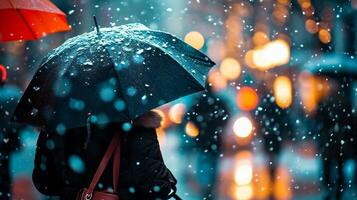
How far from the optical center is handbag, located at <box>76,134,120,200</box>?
2885mm

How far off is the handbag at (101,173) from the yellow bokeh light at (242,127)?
1074 cm

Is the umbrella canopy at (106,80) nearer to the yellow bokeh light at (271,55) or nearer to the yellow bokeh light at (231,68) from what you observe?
the yellow bokeh light at (271,55)

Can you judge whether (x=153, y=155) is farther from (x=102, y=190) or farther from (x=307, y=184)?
(x=307, y=184)

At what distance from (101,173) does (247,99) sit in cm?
1316

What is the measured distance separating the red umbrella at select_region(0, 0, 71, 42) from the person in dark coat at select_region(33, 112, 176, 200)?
1.70 meters

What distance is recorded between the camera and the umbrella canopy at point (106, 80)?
2.86 meters

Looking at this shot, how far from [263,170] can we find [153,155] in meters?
7.34

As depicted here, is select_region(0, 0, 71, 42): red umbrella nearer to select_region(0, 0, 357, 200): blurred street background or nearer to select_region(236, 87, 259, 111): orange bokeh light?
select_region(0, 0, 357, 200): blurred street background

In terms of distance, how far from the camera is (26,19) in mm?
4578

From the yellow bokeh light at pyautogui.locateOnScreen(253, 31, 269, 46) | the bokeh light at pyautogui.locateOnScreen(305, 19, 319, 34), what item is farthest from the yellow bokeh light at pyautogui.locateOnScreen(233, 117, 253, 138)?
the yellow bokeh light at pyautogui.locateOnScreen(253, 31, 269, 46)

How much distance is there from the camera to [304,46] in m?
15.6

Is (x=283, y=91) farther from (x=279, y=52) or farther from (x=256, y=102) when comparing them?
(x=279, y=52)

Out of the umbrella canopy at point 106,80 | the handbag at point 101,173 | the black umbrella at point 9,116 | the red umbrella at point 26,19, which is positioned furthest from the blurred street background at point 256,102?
the handbag at point 101,173

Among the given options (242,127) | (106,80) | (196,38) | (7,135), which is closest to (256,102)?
(242,127)
